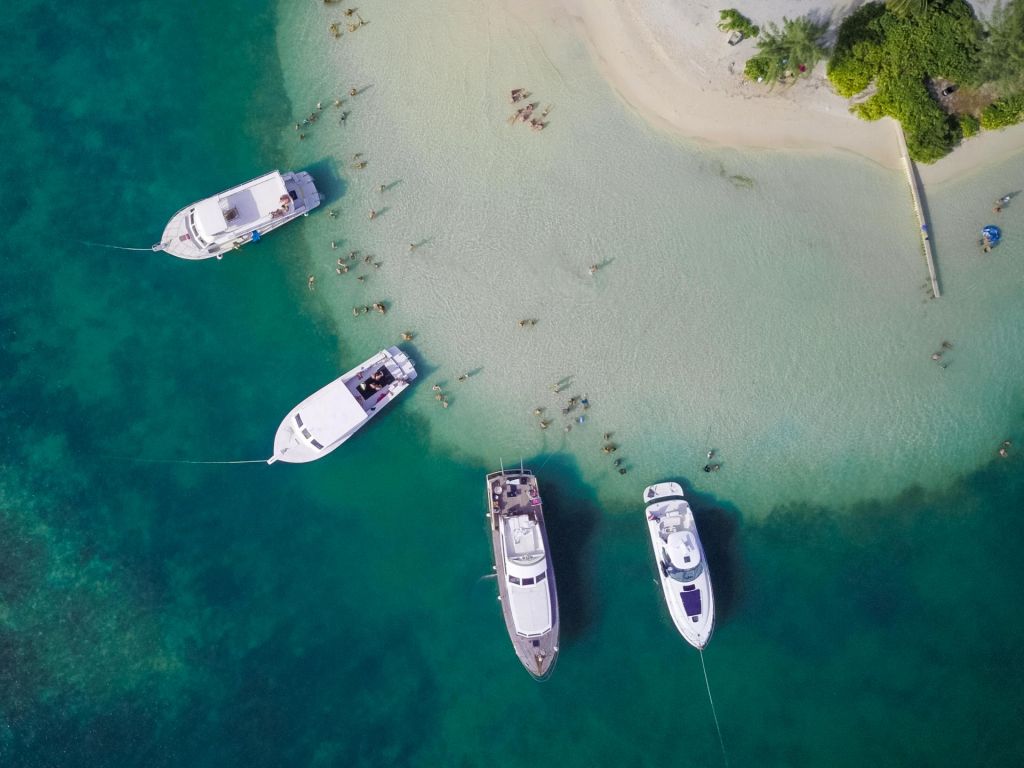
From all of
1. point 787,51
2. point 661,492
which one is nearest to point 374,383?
point 661,492

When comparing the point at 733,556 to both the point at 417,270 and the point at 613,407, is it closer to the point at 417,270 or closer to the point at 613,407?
the point at 613,407

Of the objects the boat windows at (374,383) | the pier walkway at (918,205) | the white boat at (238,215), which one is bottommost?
the boat windows at (374,383)

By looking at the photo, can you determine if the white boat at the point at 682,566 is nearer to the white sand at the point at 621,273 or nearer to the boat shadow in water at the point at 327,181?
the white sand at the point at 621,273

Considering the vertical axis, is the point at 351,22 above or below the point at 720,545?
above

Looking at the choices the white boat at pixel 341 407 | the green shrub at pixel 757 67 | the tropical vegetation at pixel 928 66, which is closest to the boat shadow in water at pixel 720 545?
the white boat at pixel 341 407

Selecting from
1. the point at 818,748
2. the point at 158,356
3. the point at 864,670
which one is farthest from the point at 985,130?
the point at 158,356

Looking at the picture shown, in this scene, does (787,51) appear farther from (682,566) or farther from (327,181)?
(682,566)

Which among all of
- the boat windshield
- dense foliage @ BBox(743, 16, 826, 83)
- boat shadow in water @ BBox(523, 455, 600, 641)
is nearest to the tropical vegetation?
dense foliage @ BBox(743, 16, 826, 83)
